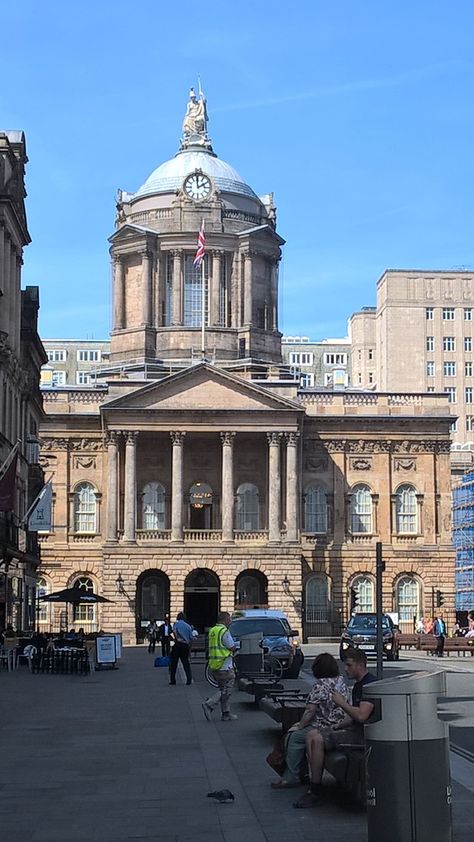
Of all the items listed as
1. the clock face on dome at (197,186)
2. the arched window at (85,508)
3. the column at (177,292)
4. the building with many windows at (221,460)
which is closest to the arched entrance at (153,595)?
the building with many windows at (221,460)

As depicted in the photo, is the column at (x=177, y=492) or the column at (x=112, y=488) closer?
the column at (x=177, y=492)

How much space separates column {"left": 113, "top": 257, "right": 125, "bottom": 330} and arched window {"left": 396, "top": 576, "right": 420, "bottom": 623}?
23.8m

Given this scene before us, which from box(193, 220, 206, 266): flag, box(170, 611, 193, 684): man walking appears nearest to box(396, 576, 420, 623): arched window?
box(193, 220, 206, 266): flag

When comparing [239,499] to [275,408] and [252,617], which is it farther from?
[252,617]

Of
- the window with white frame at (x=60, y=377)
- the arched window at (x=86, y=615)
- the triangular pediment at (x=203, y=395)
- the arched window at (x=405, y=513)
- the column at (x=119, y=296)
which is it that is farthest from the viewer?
the window with white frame at (x=60, y=377)

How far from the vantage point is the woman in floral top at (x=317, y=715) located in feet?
46.6

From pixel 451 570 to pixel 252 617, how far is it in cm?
4146

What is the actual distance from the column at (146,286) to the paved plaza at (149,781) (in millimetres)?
60705

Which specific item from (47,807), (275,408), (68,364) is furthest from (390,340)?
(47,807)

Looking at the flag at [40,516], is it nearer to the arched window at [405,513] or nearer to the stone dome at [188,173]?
the arched window at [405,513]

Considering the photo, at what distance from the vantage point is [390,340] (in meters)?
140

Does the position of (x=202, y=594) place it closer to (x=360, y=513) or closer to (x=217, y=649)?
(x=360, y=513)

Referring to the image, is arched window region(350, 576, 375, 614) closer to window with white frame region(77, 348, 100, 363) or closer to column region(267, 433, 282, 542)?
column region(267, 433, 282, 542)

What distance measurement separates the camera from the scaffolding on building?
10512cm
